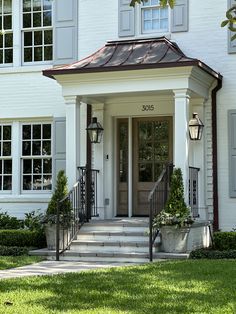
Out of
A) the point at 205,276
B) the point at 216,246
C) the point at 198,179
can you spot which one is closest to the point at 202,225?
the point at 216,246

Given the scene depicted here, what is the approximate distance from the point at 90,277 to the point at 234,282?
196cm

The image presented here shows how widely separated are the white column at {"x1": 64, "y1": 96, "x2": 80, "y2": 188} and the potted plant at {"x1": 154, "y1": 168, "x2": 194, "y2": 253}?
7.12ft

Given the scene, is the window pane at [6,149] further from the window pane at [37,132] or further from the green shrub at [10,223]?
the green shrub at [10,223]

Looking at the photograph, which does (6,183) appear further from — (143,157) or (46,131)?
(143,157)

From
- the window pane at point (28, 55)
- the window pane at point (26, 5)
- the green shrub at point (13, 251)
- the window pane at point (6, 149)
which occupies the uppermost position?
the window pane at point (26, 5)

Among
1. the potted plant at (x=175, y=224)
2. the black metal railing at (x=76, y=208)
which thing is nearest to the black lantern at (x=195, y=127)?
the potted plant at (x=175, y=224)

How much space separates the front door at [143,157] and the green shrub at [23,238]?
2209mm

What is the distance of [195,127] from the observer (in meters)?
12.7

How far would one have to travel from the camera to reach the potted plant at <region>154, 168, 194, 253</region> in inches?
432

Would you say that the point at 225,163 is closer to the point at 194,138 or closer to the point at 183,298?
the point at 194,138

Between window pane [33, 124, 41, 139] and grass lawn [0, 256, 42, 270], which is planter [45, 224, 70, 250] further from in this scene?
window pane [33, 124, 41, 139]

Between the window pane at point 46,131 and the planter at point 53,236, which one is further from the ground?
the window pane at point 46,131

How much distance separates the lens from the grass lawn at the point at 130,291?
6.35 metres

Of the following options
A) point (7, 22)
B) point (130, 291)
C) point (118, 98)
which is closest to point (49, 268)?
point (130, 291)
